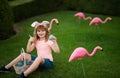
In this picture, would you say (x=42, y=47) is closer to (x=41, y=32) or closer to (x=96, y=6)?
(x=41, y=32)

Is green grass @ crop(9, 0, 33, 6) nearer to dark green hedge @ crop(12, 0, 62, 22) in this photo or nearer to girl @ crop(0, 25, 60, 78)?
dark green hedge @ crop(12, 0, 62, 22)

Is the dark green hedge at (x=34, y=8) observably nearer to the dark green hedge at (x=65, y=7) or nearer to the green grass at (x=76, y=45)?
the dark green hedge at (x=65, y=7)

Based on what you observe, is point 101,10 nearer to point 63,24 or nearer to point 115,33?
point 63,24

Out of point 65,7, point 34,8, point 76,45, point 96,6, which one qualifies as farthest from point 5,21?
point 65,7

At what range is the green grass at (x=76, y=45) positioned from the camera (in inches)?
213

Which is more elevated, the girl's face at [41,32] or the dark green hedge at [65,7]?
the girl's face at [41,32]

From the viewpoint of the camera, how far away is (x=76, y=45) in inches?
283

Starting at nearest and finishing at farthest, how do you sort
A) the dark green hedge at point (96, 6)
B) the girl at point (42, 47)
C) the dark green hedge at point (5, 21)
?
the girl at point (42, 47), the dark green hedge at point (5, 21), the dark green hedge at point (96, 6)

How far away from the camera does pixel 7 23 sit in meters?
8.20

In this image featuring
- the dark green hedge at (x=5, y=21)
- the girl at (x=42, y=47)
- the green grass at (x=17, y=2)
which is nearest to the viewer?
the girl at (x=42, y=47)

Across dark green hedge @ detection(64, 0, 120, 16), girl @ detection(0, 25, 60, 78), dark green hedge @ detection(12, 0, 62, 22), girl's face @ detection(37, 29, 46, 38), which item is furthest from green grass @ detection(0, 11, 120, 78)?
girl's face @ detection(37, 29, 46, 38)

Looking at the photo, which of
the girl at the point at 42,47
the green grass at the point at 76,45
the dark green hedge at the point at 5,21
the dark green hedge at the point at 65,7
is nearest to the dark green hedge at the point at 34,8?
the dark green hedge at the point at 65,7

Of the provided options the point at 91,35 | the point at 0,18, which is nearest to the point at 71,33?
the point at 91,35

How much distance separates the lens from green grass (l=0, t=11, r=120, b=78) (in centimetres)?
542
